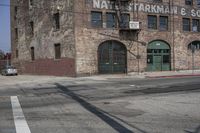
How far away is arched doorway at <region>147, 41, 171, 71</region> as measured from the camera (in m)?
39.7

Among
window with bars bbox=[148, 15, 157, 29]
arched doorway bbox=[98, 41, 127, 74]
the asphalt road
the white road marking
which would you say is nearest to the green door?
window with bars bbox=[148, 15, 157, 29]

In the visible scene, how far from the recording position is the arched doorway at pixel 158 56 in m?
39.7

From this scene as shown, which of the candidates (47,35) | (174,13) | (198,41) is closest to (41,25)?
(47,35)

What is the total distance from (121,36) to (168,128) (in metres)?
28.9

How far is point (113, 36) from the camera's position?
37.3 m

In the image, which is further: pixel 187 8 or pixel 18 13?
pixel 18 13

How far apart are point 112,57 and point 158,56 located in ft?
19.1

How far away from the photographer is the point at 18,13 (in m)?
51.8

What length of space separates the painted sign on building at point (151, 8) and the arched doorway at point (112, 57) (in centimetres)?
369

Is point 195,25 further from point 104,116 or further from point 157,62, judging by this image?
point 104,116

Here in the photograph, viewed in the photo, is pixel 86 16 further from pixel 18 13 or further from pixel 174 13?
pixel 18 13

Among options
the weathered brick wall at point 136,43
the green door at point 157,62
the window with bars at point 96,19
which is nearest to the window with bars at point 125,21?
the weathered brick wall at point 136,43

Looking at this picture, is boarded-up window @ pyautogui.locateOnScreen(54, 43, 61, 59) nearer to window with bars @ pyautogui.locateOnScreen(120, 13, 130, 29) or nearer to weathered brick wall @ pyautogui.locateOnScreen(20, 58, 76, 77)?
weathered brick wall @ pyautogui.locateOnScreen(20, 58, 76, 77)

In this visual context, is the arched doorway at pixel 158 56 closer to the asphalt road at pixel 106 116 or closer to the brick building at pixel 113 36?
the brick building at pixel 113 36
